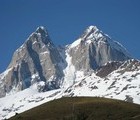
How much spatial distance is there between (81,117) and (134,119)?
6902 cm

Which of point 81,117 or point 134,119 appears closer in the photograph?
point 81,117

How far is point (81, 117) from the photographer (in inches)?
5157

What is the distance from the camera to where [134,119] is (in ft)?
646
